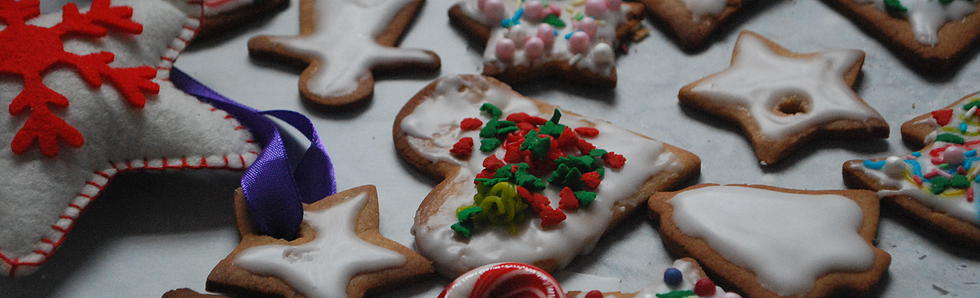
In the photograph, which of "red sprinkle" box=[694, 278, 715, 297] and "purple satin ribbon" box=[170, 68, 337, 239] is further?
"purple satin ribbon" box=[170, 68, 337, 239]

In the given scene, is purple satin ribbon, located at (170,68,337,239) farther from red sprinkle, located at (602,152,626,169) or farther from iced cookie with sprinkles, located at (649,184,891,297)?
iced cookie with sprinkles, located at (649,184,891,297)

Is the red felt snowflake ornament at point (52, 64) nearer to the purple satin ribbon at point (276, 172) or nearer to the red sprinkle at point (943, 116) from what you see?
the purple satin ribbon at point (276, 172)

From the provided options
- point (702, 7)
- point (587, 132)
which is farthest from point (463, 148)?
point (702, 7)

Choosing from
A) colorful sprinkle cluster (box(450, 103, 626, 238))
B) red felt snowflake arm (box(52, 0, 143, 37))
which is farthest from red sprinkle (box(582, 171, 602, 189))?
red felt snowflake arm (box(52, 0, 143, 37))

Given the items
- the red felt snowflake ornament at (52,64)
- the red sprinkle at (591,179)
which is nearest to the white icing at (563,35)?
the red sprinkle at (591,179)

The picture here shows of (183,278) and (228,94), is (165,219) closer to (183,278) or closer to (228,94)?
(183,278)

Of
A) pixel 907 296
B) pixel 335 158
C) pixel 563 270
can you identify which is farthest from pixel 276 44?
pixel 907 296
